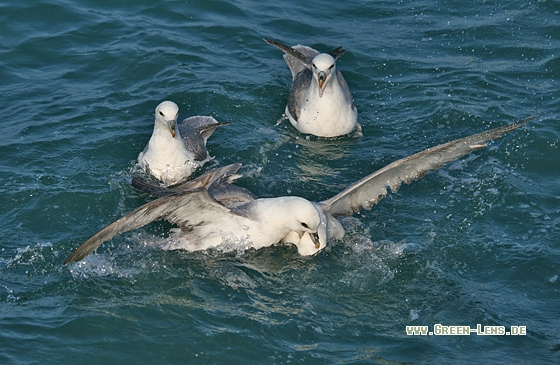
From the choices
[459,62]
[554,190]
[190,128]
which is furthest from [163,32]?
[554,190]

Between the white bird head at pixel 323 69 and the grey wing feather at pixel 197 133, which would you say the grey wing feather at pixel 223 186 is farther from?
the white bird head at pixel 323 69

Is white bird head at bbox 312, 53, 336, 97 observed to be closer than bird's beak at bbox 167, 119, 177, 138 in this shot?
No

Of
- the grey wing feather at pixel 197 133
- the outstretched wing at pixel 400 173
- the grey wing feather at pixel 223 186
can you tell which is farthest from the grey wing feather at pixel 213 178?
the outstretched wing at pixel 400 173

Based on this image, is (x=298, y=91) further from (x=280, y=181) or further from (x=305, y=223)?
(x=305, y=223)

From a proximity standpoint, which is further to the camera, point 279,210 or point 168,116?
point 168,116

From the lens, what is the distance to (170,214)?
26.3ft

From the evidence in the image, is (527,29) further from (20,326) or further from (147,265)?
(20,326)

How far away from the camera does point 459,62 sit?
12008 mm

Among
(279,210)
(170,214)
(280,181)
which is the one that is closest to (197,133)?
(280,181)

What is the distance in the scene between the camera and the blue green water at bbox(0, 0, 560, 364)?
6.97 metres

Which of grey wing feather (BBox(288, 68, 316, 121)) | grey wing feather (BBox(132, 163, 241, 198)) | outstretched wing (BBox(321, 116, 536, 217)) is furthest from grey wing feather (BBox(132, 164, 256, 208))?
grey wing feather (BBox(288, 68, 316, 121))

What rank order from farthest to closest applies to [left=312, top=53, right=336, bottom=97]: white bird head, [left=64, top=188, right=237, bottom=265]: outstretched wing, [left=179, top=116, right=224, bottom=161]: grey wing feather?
1. [left=312, top=53, right=336, bottom=97]: white bird head
2. [left=179, top=116, right=224, bottom=161]: grey wing feather
3. [left=64, top=188, right=237, bottom=265]: outstretched wing

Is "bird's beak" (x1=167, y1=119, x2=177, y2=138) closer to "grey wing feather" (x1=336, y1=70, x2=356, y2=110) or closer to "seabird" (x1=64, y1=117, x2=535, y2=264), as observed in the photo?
"seabird" (x1=64, y1=117, x2=535, y2=264)

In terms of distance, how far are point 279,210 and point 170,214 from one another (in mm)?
1013
